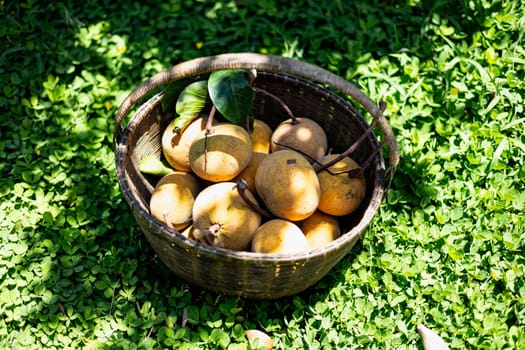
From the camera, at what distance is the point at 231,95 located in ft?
8.45

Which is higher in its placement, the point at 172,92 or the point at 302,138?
the point at 172,92

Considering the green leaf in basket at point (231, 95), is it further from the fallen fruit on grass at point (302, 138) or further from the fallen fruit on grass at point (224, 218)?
the fallen fruit on grass at point (224, 218)

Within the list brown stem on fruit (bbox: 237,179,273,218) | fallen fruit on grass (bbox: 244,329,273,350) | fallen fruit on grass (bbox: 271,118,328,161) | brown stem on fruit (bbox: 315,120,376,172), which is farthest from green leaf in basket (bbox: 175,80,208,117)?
fallen fruit on grass (bbox: 244,329,273,350)

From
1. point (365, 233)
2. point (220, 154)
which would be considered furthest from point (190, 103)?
point (365, 233)

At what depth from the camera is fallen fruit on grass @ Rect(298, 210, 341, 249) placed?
246cm

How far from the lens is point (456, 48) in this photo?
3.41m

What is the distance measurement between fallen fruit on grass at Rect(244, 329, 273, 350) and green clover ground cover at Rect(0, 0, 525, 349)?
4cm

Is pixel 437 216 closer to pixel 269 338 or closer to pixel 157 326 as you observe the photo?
pixel 269 338

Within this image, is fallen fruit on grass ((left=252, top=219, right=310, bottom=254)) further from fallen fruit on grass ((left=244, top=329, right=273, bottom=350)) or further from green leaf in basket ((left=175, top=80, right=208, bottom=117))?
green leaf in basket ((left=175, top=80, right=208, bottom=117))

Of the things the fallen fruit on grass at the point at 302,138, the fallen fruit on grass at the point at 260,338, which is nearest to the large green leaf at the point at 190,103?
the fallen fruit on grass at the point at 302,138

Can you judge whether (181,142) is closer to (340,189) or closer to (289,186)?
(289,186)

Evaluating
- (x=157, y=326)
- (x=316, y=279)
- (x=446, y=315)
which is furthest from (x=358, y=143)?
(x=157, y=326)

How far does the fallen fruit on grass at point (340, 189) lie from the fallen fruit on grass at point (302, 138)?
13 cm

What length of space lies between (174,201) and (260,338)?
68 centimetres
